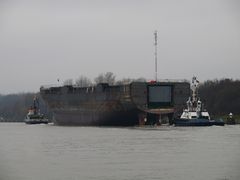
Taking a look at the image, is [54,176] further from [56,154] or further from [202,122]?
[202,122]

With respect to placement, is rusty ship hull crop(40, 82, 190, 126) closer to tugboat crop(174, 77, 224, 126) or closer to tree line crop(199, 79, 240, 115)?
tugboat crop(174, 77, 224, 126)

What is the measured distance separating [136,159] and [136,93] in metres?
49.8

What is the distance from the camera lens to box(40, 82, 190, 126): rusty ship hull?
282 feet

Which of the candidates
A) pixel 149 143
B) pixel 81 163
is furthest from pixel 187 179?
pixel 149 143

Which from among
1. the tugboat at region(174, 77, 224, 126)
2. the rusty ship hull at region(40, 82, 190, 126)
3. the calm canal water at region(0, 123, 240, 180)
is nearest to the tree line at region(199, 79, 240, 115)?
the rusty ship hull at region(40, 82, 190, 126)

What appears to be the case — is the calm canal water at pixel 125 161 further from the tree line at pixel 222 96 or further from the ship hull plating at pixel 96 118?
the tree line at pixel 222 96

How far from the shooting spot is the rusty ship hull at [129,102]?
86.1 metres

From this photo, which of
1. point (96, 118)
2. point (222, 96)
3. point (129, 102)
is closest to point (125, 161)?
point (129, 102)

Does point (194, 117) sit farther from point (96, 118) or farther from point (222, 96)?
point (222, 96)

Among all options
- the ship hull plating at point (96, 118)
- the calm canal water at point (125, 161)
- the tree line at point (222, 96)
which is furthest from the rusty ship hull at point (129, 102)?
the calm canal water at point (125, 161)

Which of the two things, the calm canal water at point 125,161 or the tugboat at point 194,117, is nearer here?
the calm canal water at point 125,161

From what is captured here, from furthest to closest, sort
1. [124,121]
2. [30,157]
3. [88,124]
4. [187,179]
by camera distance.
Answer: [88,124] → [124,121] → [30,157] → [187,179]

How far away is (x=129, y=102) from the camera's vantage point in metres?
86.8

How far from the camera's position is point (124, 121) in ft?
298
